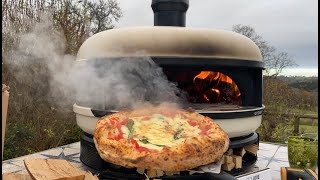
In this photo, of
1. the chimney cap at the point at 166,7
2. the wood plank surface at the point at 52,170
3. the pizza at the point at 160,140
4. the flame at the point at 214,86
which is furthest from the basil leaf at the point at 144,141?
the chimney cap at the point at 166,7

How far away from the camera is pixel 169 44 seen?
328cm

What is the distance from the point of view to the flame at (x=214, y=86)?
13.6 feet

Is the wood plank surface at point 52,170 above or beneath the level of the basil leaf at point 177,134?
beneath

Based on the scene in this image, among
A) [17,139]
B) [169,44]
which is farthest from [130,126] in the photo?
[17,139]

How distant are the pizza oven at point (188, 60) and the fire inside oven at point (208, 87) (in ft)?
0.04

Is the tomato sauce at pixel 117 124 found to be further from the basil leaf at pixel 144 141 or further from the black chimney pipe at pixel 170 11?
the black chimney pipe at pixel 170 11

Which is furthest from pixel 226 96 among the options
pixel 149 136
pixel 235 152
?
pixel 149 136

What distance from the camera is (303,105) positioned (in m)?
8.36

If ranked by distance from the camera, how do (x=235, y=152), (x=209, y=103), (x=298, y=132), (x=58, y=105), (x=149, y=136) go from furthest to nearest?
(x=298, y=132)
(x=58, y=105)
(x=209, y=103)
(x=235, y=152)
(x=149, y=136)

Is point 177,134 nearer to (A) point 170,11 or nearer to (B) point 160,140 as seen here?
(B) point 160,140

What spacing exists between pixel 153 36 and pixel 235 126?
120cm

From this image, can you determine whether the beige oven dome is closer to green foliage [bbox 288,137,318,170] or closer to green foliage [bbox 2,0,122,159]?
green foliage [bbox 288,137,318,170]

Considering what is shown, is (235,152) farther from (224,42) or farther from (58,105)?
(58,105)

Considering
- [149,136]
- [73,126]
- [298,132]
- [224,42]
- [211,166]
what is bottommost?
[298,132]
